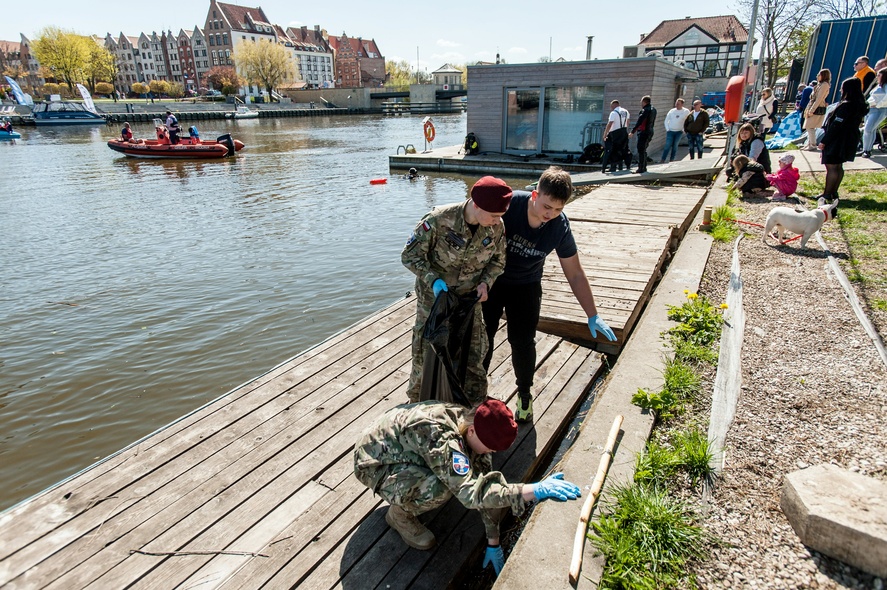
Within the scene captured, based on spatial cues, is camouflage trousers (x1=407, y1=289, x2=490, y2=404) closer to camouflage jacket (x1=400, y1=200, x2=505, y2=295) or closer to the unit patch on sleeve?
camouflage jacket (x1=400, y1=200, x2=505, y2=295)

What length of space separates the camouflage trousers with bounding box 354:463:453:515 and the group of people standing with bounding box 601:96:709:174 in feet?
42.3

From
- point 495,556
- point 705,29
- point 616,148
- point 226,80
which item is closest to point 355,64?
point 226,80

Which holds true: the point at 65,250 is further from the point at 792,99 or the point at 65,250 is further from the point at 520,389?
the point at 792,99

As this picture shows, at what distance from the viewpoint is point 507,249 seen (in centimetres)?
332

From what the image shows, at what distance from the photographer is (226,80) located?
84188 mm

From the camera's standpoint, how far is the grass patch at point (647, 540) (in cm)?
220

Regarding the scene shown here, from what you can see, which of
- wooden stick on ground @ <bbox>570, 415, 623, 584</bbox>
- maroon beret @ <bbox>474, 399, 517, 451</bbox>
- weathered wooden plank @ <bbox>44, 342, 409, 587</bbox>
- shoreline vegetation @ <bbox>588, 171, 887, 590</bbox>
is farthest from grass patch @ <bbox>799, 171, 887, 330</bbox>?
weathered wooden plank @ <bbox>44, 342, 409, 587</bbox>

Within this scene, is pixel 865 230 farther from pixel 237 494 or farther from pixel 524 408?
pixel 237 494

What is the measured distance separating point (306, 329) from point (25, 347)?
377 centimetres

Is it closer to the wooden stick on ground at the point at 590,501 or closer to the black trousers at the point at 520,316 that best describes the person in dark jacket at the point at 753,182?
the black trousers at the point at 520,316

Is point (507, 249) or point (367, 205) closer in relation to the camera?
point (507, 249)

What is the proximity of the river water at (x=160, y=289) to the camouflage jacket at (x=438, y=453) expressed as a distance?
386cm

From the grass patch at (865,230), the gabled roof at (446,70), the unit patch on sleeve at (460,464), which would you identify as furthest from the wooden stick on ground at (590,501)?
the gabled roof at (446,70)

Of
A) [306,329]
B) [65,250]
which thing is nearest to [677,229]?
[306,329]
